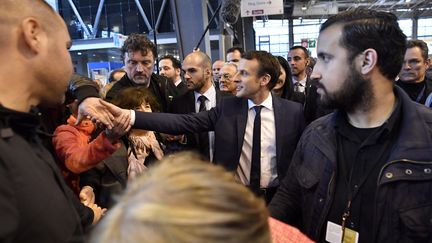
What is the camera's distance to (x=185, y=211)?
0.51 m

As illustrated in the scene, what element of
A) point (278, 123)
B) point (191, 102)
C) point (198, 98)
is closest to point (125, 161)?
point (278, 123)

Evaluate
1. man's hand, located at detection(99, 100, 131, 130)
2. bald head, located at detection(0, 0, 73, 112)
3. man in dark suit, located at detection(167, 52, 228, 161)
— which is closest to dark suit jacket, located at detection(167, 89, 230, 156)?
man in dark suit, located at detection(167, 52, 228, 161)

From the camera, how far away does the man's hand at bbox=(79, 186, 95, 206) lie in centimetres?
185

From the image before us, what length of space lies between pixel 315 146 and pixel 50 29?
1196mm

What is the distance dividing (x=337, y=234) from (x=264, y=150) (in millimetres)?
1089

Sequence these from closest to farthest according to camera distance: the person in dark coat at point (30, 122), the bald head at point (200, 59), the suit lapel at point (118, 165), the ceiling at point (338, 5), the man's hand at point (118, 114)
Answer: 1. the person in dark coat at point (30, 122)
2. the man's hand at point (118, 114)
3. the suit lapel at point (118, 165)
4. the bald head at point (200, 59)
5. the ceiling at point (338, 5)

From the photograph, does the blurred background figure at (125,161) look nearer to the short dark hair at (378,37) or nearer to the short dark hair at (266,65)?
the short dark hair at (266,65)

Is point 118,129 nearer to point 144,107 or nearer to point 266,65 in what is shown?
point 144,107

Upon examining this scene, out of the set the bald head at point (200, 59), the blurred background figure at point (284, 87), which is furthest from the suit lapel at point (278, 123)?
the bald head at point (200, 59)

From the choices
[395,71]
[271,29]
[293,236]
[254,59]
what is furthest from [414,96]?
[271,29]

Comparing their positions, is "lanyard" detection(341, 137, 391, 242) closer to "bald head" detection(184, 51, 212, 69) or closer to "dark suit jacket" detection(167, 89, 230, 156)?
"dark suit jacket" detection(167, 89, 230, 156)

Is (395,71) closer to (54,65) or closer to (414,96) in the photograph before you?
(54,65)

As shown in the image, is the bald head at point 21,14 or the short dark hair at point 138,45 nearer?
the bald head at point 21,14

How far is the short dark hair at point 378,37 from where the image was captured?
5.10ft
